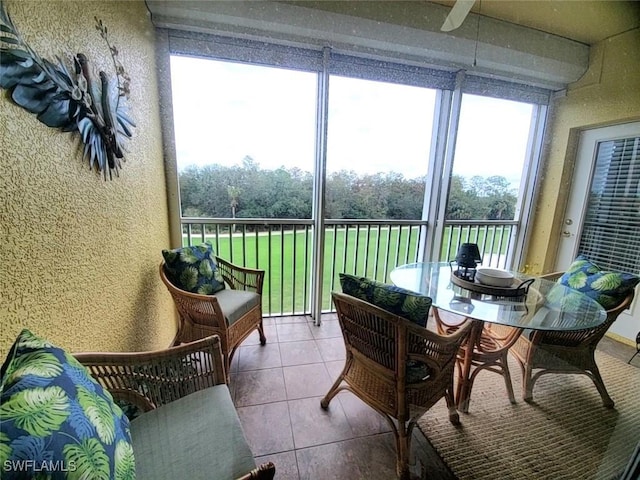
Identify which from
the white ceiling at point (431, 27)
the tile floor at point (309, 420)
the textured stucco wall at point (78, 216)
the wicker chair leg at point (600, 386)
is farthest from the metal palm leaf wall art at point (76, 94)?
the wicker chair leg at point (600, 386)

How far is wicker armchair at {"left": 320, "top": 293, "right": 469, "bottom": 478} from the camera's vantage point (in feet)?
3.79

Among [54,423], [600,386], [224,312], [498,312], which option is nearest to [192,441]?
[54,423]

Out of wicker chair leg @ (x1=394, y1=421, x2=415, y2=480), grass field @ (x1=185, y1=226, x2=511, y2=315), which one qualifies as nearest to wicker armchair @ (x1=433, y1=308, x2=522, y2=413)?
wicker chair leg @ (x1=394, y1=421, x2=415, y2=480)

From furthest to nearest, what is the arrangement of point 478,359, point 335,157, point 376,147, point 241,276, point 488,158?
point 488,158, point 376,147, point 335,157, point 241,276, point 478,359

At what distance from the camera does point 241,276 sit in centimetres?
222

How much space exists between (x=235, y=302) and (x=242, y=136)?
1.39 meters

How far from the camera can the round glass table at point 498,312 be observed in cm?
136

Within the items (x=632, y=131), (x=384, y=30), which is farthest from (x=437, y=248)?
(x=384, y=30)

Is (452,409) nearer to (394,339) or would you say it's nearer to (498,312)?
(498,312)

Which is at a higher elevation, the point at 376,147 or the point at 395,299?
the point at 376,147

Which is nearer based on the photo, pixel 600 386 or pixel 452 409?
pixel 452 409

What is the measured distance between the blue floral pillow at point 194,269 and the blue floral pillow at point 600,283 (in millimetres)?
2515

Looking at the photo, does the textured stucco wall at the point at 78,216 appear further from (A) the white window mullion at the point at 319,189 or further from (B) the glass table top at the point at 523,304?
(B) the glass table top at the point at 523,304

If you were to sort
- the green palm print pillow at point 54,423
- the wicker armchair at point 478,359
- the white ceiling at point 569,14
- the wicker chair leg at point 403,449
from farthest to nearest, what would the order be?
the white ceiling at point 569,14, the wicker armchair at point 478,359, the wicker chair leg at point 403,449, the green palm print pillow at point 54,423
